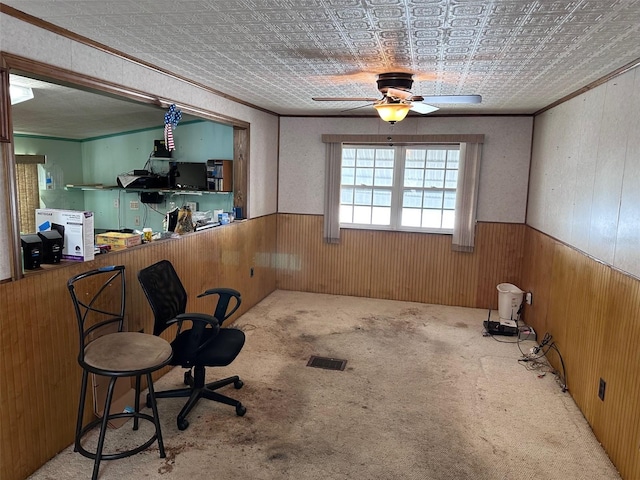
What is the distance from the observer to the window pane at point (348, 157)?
19.3 ft

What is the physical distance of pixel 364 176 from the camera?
5871 millimetres

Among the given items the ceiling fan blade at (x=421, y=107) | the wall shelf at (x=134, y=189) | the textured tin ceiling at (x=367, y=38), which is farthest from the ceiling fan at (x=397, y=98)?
the wall shelf at (x=134, y=189)

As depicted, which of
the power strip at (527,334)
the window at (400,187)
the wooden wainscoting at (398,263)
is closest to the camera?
the power strip at (527,334)

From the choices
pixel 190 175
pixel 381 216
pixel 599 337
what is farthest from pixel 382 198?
pixel 599 337

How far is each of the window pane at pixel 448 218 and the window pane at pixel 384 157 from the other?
93 centimetres

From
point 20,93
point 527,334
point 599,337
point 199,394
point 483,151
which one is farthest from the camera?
point 483,151

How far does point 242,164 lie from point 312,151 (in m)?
1.25

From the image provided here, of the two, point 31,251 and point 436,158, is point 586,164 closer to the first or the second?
point 436,158

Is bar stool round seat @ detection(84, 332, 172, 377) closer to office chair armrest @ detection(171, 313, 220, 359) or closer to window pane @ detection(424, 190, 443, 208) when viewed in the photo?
office chair armrest @ detection(171, 313, 220, 359)

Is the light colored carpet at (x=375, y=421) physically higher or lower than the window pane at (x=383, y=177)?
lower

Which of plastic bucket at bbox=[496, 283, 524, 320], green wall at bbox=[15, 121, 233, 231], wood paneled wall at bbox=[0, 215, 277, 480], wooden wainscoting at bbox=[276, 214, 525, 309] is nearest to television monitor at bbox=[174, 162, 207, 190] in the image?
green wall at bbox=[15, 121, 233, 231]

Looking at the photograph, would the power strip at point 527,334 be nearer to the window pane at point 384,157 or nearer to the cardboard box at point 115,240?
the window pane at point 384,157

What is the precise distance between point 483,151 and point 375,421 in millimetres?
3699

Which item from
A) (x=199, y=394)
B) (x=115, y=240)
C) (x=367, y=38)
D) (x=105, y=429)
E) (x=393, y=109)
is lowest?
(x=199, y=394)
